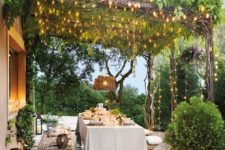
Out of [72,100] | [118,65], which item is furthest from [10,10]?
[72,100]

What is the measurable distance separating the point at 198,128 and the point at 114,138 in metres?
1.58

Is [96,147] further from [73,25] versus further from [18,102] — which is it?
[73,25]

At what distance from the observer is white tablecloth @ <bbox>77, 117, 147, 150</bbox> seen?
6016mm

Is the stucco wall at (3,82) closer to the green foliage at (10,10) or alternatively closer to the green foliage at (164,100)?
the green foliage at (10,10)

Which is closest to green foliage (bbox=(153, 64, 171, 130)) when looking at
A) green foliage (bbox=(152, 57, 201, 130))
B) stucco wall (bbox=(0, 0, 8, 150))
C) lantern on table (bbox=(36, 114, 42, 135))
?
green foliage (bbox=(152, 57, 201, 130))

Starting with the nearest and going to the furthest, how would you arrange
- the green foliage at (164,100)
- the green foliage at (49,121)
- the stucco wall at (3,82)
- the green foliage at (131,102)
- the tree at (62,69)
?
the stucco wall at (3,82) < the green foliage at (49,121) < the green foliage at (164,100) < the tree at (62,69) < the green foliage at (131,102)

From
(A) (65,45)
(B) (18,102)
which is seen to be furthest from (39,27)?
(A) (65,45)

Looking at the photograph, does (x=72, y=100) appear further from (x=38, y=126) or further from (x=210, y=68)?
(x=210, y=68)

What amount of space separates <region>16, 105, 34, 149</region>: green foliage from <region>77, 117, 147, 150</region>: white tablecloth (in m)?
1.33

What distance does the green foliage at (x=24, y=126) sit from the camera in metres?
6.57

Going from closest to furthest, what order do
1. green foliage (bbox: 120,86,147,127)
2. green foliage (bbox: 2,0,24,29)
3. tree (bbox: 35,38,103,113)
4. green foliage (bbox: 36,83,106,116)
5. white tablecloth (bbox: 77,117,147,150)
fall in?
green foliage (bbox: 2,0,24,29), white tablecloth (bbox: 77,117,147,150), tree (bbox: 35,38,103,113), green foliage (bbox: 36,83,106,116), green foliage (bbox: 120,86,147,127)

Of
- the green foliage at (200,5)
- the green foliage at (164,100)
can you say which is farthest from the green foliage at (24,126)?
the green foliage at (164,100)

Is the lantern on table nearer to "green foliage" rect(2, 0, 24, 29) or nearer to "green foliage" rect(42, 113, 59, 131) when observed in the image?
"green foliage" rect(42, 113, 59, 131)

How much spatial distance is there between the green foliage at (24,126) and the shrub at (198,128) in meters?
2.86
